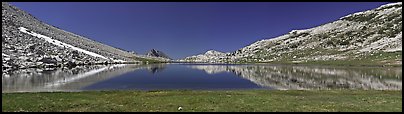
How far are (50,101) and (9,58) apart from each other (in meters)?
87.8

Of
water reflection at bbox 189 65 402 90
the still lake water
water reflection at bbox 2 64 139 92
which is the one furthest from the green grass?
water reflection at bbox 189 65 402 90

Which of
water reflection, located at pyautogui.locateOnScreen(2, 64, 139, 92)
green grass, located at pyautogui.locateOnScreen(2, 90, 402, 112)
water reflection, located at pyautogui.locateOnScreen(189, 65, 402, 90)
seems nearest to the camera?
green grass, located at pyautogui.locateOnScreen(2, 90, 402, 112)

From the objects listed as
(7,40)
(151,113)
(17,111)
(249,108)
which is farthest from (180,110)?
(7,40)

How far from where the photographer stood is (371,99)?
3409 centimetres

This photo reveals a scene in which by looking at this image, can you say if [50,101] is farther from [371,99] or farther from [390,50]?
[390,50]

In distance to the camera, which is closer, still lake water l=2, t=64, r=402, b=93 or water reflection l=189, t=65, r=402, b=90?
still lake water l=2, t=64, r=402, b=93

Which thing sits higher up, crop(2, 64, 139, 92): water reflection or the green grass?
crop(2, 64, 139, 92): water reflection

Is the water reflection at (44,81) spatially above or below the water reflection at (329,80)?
above

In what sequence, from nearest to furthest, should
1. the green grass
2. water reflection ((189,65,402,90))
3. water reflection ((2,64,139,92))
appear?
1. the green grass
2. water reflection ((2,64,139,92))
3. water reflection ((189,65,402,90))

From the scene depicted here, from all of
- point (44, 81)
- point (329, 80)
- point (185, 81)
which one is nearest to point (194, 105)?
point (185, 81)

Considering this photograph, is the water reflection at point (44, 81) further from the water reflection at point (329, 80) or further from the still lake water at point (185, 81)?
the water reflection at point (329, 80)

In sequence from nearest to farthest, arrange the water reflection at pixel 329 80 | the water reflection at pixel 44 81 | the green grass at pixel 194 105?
the green grass at pixel 194 105 < the water reflection at pixel 44 81 < the water reflection at pixel 329 80

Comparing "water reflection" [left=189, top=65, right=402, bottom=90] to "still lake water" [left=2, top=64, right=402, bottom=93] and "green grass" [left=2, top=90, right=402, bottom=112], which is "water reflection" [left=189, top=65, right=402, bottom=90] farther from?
"green grass" [left=2, top=90, right=402, bottom=112]

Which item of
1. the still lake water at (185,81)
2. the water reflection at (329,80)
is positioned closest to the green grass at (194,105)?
the still lake water at (185,81)
